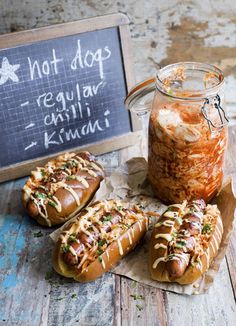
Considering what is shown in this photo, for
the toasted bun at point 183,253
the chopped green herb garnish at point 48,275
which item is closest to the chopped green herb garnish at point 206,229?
the toasted bun at point 183,253

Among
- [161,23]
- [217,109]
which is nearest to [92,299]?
[217,109]

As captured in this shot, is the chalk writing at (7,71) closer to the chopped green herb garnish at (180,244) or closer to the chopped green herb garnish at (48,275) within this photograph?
the chopped green herb garnish at (48,275)

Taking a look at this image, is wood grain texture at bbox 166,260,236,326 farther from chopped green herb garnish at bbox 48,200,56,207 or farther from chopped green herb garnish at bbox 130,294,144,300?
chopped green herb garnish at bbox 48,200,56,207

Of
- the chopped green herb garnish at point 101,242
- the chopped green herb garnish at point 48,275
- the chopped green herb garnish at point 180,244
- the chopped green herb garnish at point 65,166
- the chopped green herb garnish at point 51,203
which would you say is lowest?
the chopped green herb garnish at point 48,275

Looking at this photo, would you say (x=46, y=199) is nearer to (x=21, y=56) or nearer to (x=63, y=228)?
(x=63, y=228)

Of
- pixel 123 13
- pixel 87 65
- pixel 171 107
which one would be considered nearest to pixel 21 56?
pixel 87 65

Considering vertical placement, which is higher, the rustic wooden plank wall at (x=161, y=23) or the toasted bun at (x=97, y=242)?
the rustic wooden plank wall at (x=161, y=23)
